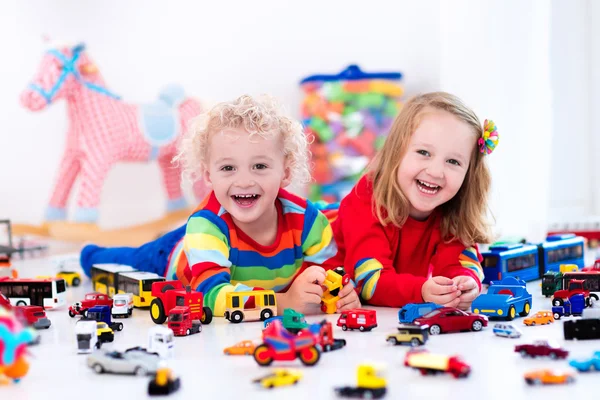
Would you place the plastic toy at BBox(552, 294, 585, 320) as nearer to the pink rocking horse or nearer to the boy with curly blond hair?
the boy with curly blond hair

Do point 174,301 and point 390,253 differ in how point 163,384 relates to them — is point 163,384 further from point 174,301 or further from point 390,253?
point 390,253

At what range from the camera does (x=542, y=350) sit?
113cm

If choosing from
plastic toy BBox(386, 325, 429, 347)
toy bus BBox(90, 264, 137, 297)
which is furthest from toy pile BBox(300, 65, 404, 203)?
plastic toy BBox(386, 325, 429, 347)

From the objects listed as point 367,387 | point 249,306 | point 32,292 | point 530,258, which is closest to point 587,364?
point 367,387

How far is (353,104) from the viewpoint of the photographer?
12.2 ft

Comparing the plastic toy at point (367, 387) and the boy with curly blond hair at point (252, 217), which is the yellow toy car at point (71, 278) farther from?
the plastic toy at point (367, 387)

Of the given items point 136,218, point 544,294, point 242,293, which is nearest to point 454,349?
point 242,293

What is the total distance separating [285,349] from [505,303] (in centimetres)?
53

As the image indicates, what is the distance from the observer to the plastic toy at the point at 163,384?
0.97 metres

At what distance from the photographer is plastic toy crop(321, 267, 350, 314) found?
1.58 meters

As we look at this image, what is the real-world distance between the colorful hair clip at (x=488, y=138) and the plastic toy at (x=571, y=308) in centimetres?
37

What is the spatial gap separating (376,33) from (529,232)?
1.70 m

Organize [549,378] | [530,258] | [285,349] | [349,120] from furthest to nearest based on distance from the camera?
[349,120]
[530,258]
[285,349]
[549,378]

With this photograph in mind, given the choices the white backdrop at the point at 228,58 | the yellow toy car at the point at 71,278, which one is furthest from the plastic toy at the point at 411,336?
the white backdrop at the point at 228,58
